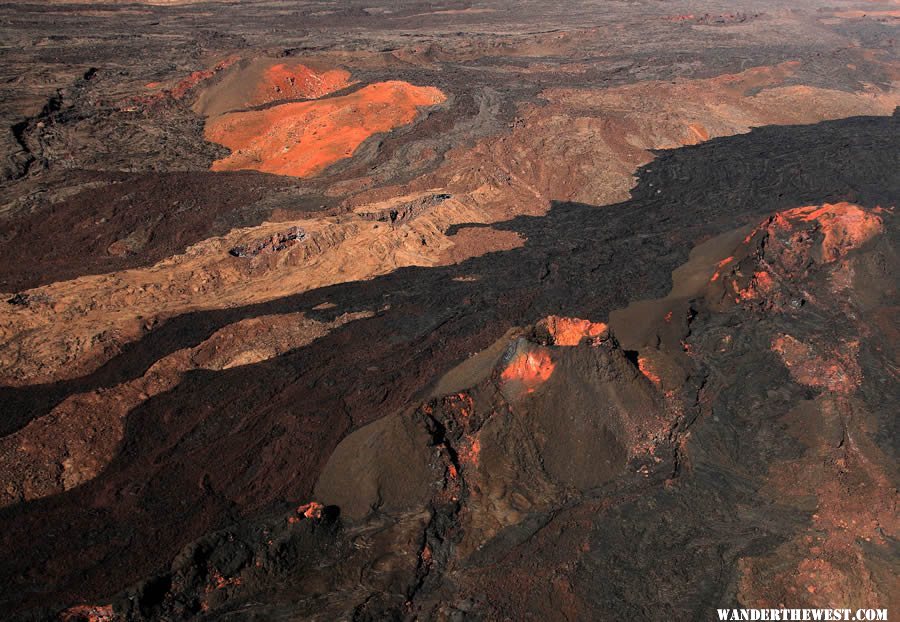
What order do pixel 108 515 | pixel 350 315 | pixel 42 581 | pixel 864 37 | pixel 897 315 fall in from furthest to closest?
pixel 864 37 → pixel 350 315 → pixel 897 315 → pixel 108 515 → pixel 42 581

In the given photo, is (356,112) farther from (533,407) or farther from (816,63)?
(816,63)

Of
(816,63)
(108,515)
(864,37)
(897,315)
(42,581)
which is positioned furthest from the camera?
(864,37)

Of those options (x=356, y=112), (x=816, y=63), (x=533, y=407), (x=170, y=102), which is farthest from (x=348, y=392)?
(x=816, y=63)

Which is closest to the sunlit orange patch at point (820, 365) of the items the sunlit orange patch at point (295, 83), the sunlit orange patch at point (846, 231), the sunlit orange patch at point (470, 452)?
the sunlit orange patch at point (846, 231)
